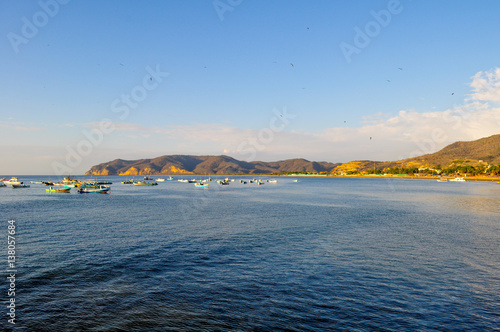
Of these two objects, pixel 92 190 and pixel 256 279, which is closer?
pixel 256 279

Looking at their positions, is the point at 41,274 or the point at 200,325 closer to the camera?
the point at 200,325

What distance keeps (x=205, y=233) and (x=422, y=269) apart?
23.9 meters

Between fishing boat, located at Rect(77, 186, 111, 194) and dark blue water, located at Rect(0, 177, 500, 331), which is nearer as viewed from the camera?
dark blue water, located at Rect(0, 177, 500, 331)

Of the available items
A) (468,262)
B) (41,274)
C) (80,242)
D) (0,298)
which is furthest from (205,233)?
(468,262)

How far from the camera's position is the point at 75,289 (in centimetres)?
1939

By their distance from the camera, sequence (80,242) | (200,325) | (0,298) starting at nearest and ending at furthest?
1. (200,325)
2. (0,298)
3. (80,242)

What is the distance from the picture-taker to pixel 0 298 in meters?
18.0

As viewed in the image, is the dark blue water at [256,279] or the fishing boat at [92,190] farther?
the fishing boat at [92,190]

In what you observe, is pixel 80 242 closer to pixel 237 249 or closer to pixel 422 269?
pixel 237 249

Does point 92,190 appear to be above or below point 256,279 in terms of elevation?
above

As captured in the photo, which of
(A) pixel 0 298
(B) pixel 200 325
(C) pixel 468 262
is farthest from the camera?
(C) pixel 468 262

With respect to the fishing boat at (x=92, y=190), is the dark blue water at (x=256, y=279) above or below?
below

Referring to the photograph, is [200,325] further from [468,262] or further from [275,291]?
[468,262]

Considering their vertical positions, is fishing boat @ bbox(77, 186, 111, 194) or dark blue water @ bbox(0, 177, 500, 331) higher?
fishing boat @ bbox(77, 186, 111, 194)
